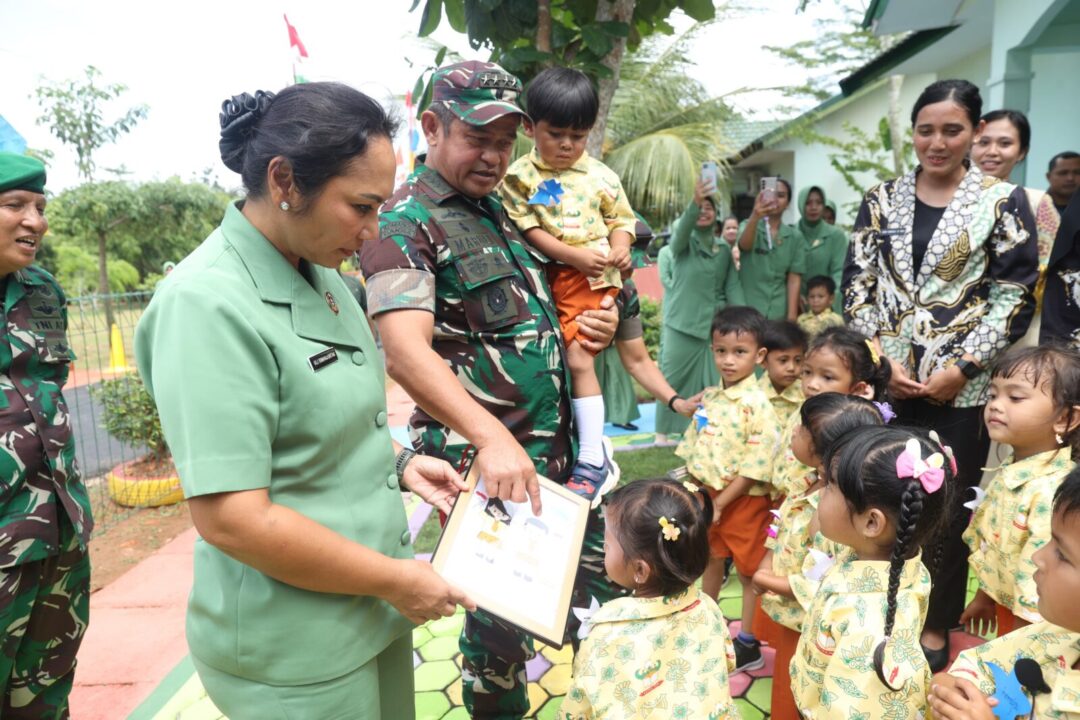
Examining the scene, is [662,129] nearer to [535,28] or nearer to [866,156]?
[866,156]

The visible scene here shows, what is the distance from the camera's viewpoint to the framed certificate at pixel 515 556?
147cm

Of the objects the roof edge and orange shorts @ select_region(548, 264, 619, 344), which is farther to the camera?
the roof edge

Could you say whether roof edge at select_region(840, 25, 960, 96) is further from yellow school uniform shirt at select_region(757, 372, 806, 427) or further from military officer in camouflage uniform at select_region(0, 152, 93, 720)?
military officer in camouflage uniform at select_region(0, 152, 93, 720)

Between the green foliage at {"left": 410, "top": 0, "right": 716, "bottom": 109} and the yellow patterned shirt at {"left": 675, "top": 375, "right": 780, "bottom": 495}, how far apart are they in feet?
4.83

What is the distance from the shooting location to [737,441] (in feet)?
9.80

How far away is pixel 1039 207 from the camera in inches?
113

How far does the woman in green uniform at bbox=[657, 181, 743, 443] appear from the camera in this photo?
5.78 m

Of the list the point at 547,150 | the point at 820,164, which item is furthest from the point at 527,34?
the point at 820,164

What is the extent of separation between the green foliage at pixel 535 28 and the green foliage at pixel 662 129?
901 cm

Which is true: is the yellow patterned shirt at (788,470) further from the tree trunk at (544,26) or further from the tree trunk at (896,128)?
the tree trunk at (896,128)

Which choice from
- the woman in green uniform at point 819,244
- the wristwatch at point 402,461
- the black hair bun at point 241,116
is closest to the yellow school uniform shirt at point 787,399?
the wristwatch at point 402,461

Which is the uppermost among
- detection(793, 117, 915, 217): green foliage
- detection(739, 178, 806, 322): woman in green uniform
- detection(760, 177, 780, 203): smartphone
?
detection(793, 117, 915, 217): green foliage

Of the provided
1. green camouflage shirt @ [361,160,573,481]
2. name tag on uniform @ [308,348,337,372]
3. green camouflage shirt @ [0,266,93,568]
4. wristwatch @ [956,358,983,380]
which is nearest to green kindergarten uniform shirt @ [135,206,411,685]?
name tag on uniform @ [308,348,337,372]

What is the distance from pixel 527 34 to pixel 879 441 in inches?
88.7
